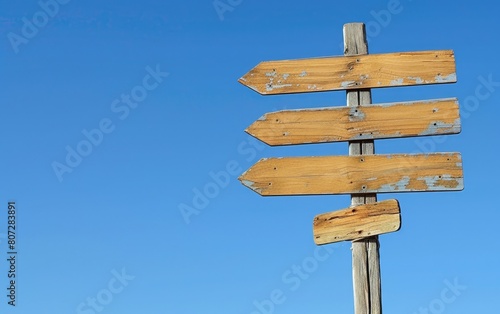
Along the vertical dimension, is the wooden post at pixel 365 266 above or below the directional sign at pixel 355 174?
below

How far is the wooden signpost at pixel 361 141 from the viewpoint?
19.0 feet

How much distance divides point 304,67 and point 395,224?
4.98 ft

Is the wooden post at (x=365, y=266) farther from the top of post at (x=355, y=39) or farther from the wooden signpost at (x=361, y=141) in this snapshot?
the top of post at (x=355, y=39)

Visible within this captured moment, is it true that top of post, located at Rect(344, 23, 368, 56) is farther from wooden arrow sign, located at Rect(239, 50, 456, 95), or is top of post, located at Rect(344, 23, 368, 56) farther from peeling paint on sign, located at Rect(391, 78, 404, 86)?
peeling paint on sign, located at Rect(391, 78, 404, 86)

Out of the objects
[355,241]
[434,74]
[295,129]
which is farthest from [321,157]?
[434,74]

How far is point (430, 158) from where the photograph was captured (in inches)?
226

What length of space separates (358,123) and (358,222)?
2.69 feet

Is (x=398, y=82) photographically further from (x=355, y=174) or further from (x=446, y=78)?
(x=355, y=174)

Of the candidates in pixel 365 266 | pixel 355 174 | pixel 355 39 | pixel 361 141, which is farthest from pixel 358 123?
pixel 365 266

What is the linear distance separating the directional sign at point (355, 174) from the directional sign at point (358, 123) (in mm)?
180

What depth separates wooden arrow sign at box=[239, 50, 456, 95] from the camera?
5902mm

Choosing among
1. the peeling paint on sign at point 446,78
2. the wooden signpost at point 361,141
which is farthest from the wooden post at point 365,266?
the peeling paint on sign at point 446,78

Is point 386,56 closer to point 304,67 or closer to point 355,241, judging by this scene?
point 304,67

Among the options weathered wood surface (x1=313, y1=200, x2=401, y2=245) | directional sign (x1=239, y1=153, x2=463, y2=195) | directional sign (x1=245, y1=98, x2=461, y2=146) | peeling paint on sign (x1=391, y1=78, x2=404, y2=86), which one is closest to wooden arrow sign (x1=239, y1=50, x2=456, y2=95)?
peeling paint on sign (x1=391, y1=78, x2=404, y2=86)
